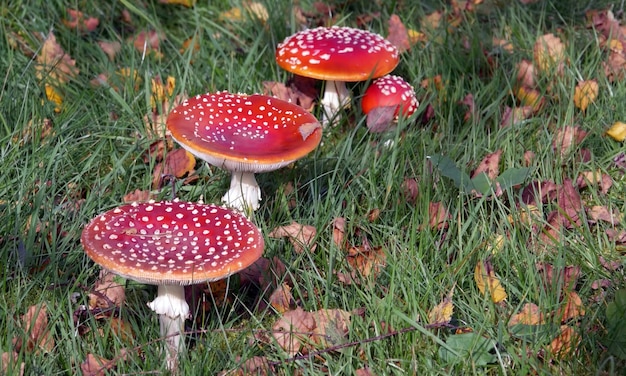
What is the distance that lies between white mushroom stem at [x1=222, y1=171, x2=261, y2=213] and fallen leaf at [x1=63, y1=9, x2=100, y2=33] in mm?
2155

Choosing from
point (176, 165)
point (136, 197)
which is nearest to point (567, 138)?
point (176, 165)

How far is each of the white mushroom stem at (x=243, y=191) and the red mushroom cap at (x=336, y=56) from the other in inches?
34.5

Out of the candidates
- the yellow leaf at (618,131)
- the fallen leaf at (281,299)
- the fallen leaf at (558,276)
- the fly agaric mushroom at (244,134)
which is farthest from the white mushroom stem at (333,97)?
the fallen leaf at (558,276)

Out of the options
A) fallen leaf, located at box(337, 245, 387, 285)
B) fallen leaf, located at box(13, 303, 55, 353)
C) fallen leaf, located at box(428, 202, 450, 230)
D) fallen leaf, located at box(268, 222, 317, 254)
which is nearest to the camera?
fallen leaf, located at box(13, 303, 55, 353)

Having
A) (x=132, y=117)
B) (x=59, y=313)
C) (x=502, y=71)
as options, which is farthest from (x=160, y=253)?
(x=502, y=71)

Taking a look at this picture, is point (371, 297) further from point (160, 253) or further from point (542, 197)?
point (542, 197)

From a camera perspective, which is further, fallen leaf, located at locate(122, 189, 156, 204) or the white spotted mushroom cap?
fallen leaf, located at locate(122, 189, 156, 204)

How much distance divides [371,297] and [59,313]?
130cm

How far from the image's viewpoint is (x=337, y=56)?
4719 mm

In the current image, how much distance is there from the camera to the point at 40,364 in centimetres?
320

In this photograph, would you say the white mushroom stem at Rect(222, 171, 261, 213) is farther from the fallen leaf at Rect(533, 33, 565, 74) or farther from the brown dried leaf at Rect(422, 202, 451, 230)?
the fallen leaf at Rect(533, 33, 565, 74)

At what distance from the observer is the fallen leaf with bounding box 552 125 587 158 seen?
454 cm

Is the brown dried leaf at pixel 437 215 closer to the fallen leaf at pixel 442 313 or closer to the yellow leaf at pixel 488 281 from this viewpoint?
the yellow leaf at pixel 488 281

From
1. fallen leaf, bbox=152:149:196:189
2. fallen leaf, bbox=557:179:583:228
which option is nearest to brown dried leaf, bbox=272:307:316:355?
fallen leaf, bbox=152:149:196:189
